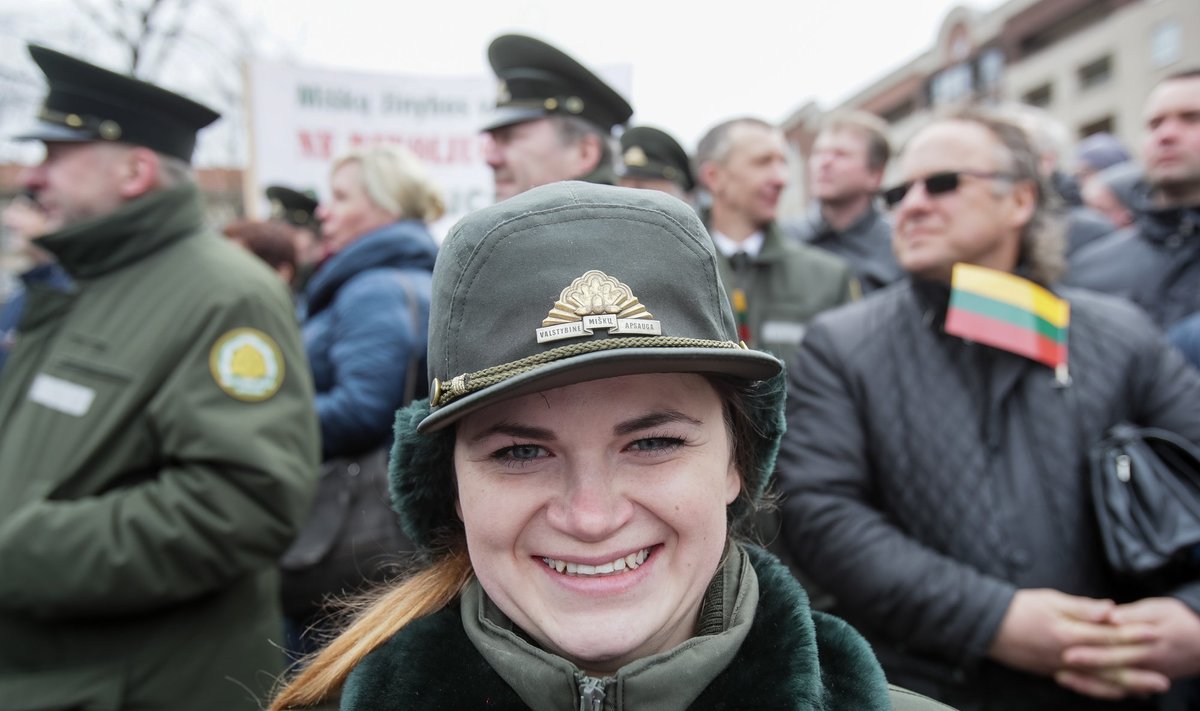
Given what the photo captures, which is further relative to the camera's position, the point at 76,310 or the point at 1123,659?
the point at 76,310

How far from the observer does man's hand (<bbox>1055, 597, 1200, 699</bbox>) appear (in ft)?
7.09

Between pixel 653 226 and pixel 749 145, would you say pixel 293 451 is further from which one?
pixel 749 145

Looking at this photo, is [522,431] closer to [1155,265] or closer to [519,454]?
[519,454]

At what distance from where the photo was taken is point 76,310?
2719mm

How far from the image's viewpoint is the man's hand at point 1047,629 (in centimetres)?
218

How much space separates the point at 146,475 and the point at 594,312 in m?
1.83

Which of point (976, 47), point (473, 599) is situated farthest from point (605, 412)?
point (976, 47)

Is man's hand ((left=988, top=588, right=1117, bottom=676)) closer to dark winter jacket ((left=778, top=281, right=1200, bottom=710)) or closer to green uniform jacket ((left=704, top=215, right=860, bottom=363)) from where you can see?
dark winter jacket ((left=778, top=281, right=1200, bottom=710))

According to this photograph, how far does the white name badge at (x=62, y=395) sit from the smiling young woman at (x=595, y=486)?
4.89 feet

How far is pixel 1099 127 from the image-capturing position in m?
33.8

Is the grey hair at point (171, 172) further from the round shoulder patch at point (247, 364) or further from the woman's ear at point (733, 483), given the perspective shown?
the woman's ear at point (733, 483)

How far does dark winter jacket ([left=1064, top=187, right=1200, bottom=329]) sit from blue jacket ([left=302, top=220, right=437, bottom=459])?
273 cm

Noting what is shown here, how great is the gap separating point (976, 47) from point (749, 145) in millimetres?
40795

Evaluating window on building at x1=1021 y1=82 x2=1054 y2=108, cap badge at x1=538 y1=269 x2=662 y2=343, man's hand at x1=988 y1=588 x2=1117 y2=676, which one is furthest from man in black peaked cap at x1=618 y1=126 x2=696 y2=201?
window on building at x1=1021 y1=82 x2=1054 y2=108
